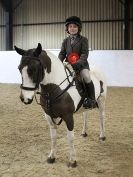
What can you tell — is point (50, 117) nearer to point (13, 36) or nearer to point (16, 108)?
point (16, 108)

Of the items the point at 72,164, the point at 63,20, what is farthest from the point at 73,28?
the point at 63,20

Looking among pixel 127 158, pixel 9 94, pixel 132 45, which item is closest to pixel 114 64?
pixel 132 45

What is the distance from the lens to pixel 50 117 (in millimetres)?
4414

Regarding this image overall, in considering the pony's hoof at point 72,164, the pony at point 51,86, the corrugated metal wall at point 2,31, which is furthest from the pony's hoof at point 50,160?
the corrugated metal wall at point 2,31

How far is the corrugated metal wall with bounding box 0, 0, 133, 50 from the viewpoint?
16.5m

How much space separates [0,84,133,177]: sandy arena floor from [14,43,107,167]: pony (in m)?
0.27

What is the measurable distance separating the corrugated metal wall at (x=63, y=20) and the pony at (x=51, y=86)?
40.9 feet

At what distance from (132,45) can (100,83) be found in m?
11.2

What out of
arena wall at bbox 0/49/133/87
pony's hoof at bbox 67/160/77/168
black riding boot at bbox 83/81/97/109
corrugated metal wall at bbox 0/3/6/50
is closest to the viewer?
pony's hoof at bbox 67/160/77/168

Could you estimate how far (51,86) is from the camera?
13.6 ft

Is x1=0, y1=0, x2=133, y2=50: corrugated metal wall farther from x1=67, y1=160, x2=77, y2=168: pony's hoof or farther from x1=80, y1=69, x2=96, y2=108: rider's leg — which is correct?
x1=67, y1=160, x2=77, y2=168: pony's hoof

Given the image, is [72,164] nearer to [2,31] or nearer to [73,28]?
[73,28]

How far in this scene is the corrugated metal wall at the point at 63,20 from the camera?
16453mm

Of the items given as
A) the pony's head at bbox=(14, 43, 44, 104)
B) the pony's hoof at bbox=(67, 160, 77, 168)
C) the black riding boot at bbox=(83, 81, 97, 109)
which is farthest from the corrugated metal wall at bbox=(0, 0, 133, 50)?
the pony's head at bbox=(14, 43, 44, 104)
